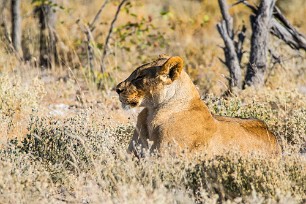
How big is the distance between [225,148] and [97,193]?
1.14m

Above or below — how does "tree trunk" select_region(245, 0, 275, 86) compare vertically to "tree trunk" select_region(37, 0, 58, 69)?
above

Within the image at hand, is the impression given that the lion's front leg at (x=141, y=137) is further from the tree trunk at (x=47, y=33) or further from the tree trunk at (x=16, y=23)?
the tree trunk at (x=47, y=33)

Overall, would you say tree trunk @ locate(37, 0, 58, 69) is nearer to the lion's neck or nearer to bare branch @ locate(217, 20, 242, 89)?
Answer: bare branch @ locate(217, 20, 242, 89)

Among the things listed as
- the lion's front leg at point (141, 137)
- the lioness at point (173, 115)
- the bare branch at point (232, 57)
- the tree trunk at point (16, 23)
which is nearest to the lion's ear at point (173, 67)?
the lioness at point (173, 115)

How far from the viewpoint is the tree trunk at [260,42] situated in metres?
9.69

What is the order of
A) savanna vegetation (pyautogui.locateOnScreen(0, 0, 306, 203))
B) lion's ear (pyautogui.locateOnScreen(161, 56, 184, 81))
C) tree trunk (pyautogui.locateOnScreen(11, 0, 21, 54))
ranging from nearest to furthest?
savanna vegetation (pyautogui.locateOnScreen(0, 0, 306, 203)) → lion's ear (pyautogui.locateOnScreen(161, 56, 184, 81)) → tree trunk (pyautogui.locateOnScreen(11, 0, 21, 54))

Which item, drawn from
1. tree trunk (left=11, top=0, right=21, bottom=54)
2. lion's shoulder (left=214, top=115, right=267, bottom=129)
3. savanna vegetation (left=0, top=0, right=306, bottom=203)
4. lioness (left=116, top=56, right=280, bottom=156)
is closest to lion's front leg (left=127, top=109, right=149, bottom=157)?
lioness (left=116, top=56, right=280, bottom=156)

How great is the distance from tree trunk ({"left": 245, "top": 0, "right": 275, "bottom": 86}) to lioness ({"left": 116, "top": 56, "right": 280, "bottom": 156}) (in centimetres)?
375

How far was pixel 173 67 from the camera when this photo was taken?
5.77m

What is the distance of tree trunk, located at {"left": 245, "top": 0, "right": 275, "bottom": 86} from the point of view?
31.8 feet

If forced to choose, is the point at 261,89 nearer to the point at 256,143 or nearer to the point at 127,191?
the point at 256,143

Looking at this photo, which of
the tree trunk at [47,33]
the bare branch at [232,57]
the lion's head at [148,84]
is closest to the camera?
the lion's head at [148,84]

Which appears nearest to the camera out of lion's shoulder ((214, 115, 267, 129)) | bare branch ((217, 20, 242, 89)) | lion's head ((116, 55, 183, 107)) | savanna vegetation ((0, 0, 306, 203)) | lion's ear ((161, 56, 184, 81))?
savanna vegetation ((0, 0, 306, 203))

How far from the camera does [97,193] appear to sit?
16.5 ft
